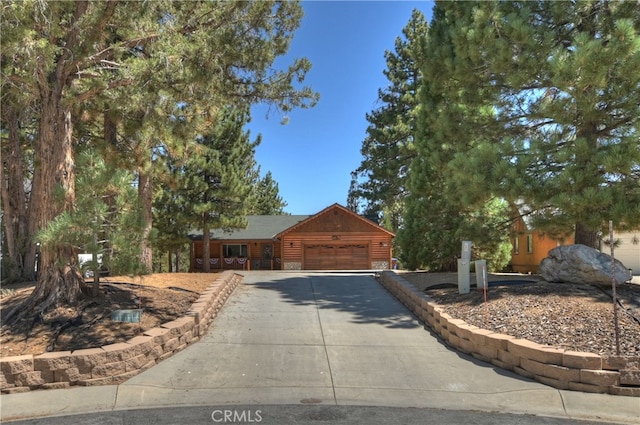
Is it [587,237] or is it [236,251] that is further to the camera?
[236,251]

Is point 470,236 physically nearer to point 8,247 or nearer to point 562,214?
point 562,214

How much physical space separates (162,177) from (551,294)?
34.8ft

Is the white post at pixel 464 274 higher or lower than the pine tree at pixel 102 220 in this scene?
lower

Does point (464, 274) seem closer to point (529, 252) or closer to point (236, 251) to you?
point (529, 252)

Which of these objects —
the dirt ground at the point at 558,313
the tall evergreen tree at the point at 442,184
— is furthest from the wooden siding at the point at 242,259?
the dirt ground at the point at 558,313

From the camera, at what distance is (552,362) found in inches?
235

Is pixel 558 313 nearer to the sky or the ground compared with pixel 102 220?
nearer to the ground

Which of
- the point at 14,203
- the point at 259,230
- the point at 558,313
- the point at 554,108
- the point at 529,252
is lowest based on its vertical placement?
the point at 558,313

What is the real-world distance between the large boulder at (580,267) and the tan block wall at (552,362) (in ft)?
9.88

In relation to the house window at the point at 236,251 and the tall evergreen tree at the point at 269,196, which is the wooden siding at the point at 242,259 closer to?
the house window at the point at 236,251

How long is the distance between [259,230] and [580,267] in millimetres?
27286

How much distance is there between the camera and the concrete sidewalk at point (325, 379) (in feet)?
18.0

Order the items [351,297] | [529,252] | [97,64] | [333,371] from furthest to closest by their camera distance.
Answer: [529,252] < [351,297] < [97,64] < [333,371]

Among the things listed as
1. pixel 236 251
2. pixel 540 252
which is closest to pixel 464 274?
pixel 540 252
